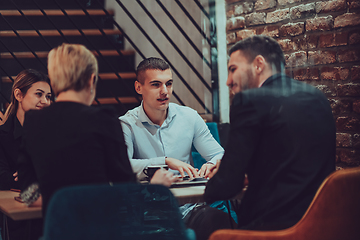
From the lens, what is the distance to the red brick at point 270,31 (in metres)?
2.62

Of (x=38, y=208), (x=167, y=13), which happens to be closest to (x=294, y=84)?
(x=38, y=208)

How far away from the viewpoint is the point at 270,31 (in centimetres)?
267

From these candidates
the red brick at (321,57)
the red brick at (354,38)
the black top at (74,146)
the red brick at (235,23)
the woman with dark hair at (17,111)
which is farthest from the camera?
the red brick at (235,23)

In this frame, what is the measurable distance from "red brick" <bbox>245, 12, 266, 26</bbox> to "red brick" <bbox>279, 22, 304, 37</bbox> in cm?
18

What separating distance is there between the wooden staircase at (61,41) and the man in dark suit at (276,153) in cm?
207

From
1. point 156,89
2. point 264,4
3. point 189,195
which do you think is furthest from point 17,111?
point 264,4

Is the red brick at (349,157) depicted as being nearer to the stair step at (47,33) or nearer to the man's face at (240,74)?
the man's face at (240,74)

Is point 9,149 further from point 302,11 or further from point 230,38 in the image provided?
point 302,11

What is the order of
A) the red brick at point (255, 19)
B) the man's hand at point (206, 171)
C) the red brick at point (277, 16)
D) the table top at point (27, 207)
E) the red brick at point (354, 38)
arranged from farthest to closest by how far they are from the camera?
the red brick at point (255, 19)
the red brick at point (277, 16)
the red brick at point (354, 38)
the man's hand at point (206, 171)
the table top at point (27, 207)

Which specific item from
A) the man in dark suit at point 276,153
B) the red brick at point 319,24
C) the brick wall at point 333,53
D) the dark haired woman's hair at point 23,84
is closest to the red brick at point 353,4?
the brick wall at point 333,53

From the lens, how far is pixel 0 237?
2.07 m

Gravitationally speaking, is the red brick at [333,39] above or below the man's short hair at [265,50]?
above

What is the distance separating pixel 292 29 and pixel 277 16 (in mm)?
162

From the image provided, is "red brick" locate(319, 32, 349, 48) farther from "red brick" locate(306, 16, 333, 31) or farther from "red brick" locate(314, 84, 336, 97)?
"red brick" locate(314, 84, 336, 97)
